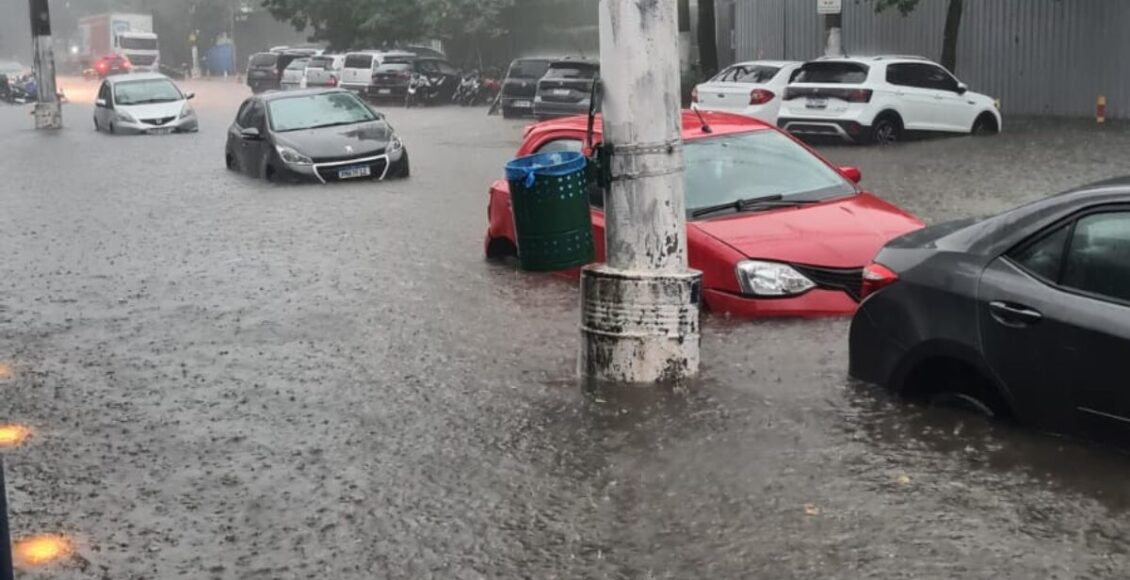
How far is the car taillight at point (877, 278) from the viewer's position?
6.50 metres

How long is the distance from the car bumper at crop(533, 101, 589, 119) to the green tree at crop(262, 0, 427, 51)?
51.1 feet

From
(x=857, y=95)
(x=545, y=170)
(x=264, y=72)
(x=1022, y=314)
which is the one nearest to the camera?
(x=1022, y=314)

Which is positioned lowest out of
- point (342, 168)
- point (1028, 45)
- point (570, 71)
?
point (342, 168)

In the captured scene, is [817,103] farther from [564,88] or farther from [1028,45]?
[564,88]

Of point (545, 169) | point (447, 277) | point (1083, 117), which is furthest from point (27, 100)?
point (545, 169)

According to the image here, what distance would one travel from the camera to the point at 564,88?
32.7 meters

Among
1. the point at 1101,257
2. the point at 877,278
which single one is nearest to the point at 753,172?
the point at 877,278

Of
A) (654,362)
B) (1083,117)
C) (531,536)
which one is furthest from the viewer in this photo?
(1083,117)

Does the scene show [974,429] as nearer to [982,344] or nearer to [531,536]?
[982,344]

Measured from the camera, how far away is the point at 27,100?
5669 centimetres

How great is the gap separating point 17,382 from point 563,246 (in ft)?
10.9

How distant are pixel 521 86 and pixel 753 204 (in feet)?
88.7

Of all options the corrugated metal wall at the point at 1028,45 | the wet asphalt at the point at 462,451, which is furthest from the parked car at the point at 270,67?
the wet asphalt at the point at 462,451

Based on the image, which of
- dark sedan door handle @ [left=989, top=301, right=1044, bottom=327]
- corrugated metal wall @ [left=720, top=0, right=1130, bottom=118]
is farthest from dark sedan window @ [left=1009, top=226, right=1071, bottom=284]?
corrugated metal wall @ [left=720, top=0, right=1130, bottom=118]
